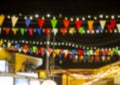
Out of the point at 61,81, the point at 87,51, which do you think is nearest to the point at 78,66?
the point at 61,81

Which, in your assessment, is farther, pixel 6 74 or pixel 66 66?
pixel 66 66

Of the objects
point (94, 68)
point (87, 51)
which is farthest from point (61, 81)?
point (87, 51)

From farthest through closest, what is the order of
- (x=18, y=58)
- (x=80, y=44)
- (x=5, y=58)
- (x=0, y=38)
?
1. (x=80, y=44)
2. (x=0, y=38)
3. (x=18, y=58)
4. (x=5, y=58)

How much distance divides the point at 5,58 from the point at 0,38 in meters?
7.57

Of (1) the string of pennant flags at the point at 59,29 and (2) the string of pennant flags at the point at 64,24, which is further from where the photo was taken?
(1) the string of pennant flags at the point at 59,29

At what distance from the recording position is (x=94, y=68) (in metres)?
23.4

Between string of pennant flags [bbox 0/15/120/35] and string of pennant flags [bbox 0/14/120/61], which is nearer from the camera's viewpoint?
string of pennant flags [bbox 0/15/120/35]

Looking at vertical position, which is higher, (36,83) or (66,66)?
(66,66)

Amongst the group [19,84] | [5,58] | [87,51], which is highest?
[87,51]

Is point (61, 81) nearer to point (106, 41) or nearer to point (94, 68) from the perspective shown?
point (94, 68)

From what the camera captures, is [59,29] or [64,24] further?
[59,29]

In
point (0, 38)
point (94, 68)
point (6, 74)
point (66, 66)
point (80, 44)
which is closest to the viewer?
point (6, 74)

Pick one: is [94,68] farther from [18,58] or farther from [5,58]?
[5,58]

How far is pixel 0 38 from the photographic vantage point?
1572 cm
